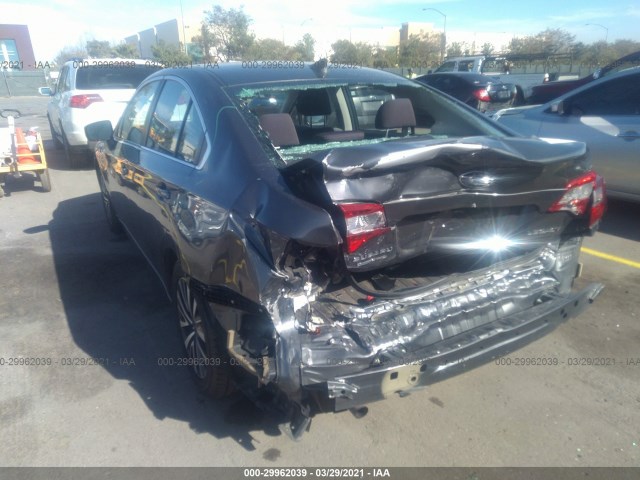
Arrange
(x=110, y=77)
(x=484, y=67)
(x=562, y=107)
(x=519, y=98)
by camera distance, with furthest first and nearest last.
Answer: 1. (x=484, y=67)
2. (x=519, y=98)
3. (x=110, y=77)
4. (x=562, y=107)

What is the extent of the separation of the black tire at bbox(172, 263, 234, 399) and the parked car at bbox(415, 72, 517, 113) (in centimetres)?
1255

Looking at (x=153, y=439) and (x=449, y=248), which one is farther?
(x=153, y=439)

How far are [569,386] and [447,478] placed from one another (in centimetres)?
113

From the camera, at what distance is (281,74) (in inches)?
129

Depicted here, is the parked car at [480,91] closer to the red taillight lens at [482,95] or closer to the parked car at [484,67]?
the red taillight lens at [482,95]

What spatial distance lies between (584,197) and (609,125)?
3.54m

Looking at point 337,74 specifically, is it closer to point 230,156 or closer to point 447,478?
point 230,156

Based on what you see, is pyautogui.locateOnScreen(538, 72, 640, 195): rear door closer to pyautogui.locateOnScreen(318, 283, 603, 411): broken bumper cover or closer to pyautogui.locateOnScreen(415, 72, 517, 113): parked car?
pyautogui.locateOnScreen(318, 283, 603, 411): broken bumper cover

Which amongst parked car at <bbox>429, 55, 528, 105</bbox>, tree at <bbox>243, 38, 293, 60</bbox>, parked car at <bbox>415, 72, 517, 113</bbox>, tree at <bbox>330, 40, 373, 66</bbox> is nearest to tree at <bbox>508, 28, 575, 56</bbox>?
tree at <bbox>330, 40, 373, 66</bbox>

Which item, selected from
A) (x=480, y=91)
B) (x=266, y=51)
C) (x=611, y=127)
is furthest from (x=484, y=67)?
(x=266, y=51)

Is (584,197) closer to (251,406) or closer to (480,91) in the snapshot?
(251,406)

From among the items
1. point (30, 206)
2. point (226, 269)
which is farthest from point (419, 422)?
point (30, 206)

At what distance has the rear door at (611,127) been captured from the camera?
Answer: 547 cm

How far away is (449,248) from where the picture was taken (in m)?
2.48
